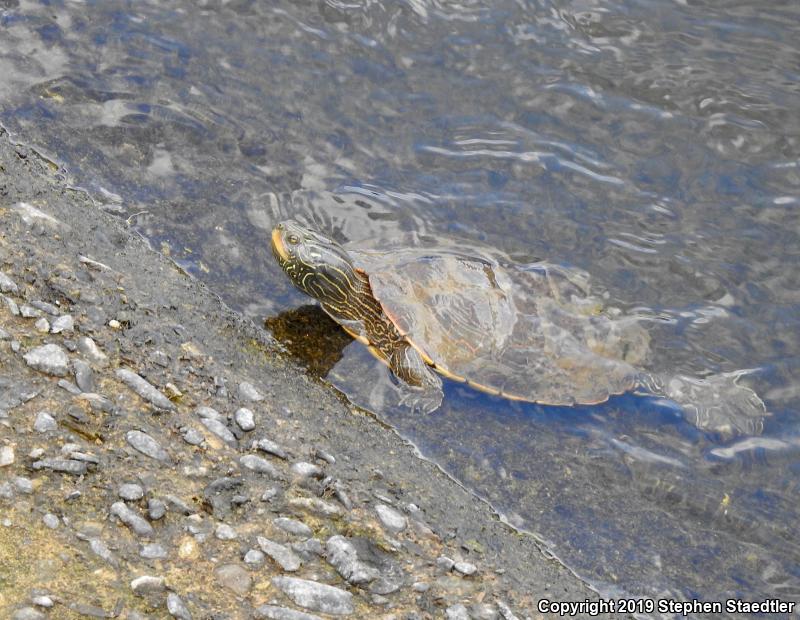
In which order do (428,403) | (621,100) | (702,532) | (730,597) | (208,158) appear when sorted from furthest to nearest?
(621,100) → (208,158) → (428,403) → (702,532) → (730,597)

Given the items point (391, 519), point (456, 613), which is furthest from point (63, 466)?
point (456, 613)

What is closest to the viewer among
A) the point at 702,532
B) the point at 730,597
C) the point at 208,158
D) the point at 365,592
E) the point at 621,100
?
the point at 365,592

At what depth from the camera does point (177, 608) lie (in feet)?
11.6

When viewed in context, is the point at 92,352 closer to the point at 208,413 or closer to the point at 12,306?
the point at 12,306

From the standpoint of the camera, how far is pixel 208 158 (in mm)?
6770

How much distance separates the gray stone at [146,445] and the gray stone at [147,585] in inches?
29.1

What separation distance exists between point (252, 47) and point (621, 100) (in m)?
3.34

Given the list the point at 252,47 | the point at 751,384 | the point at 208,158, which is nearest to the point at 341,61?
the point at 252,47

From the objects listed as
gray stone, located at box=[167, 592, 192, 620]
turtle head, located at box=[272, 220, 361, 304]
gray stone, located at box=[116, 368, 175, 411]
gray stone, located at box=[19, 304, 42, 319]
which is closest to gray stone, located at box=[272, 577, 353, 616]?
gray stone, located at box=[167, 592, 192, 620]

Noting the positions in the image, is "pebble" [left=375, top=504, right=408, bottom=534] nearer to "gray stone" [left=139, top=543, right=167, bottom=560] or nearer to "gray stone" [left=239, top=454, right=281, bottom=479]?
"gray stone" [left=239, top=454, right=281, bottom=479]

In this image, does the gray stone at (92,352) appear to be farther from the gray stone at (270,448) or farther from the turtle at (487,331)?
the turtle at (487,331)

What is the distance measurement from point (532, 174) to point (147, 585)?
186 inches

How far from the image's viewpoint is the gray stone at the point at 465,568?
4.35 metres

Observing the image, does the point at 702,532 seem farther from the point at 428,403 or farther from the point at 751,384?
the point at 428,403
